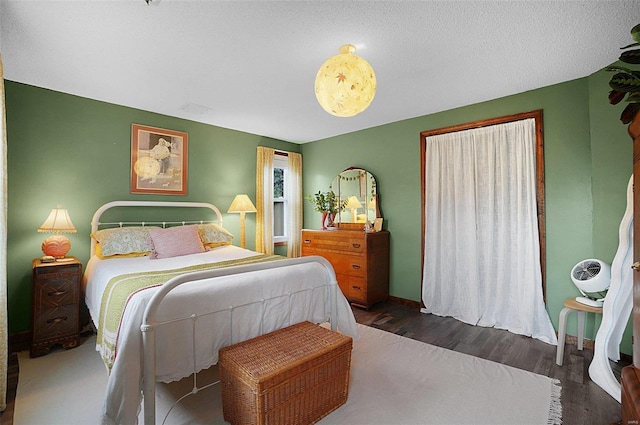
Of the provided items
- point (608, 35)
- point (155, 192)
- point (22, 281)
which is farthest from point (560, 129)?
point (22, 281)

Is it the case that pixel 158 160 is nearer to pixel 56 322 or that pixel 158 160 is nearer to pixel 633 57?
pixel 56 322

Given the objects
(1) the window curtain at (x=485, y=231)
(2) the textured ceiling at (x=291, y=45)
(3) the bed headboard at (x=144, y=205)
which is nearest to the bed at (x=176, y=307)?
(3) the bed headboard at (x=144, y=205)

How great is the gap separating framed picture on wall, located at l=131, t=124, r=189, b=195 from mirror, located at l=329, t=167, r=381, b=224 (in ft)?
7.42

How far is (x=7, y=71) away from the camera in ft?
8.71

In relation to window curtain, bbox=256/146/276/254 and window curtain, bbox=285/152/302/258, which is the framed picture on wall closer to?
window curtain, bbox=256/146/276/254

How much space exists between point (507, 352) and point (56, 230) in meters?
4.25

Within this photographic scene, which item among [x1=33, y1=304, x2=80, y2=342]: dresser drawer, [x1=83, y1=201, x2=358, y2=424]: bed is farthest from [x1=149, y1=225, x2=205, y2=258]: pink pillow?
[x1=33, y1=304, x2=80, y2=342]: dresser drawer

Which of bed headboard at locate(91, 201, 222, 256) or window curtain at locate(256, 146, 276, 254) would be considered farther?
window curtain at locate(256, 146, 276, 254)

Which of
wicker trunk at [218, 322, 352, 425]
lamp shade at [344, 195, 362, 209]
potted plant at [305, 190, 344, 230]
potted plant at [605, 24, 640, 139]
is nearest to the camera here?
potted plant at [605, 24, 640, 139]

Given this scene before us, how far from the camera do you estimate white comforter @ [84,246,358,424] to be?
1.50 metres

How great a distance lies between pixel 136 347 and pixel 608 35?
3.61 m

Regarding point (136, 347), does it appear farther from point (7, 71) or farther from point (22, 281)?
point (7, 71)

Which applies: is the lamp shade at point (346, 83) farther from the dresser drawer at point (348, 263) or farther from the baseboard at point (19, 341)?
the baseboard at point (19, 341)

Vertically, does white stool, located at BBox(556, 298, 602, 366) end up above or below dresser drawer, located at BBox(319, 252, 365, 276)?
below
